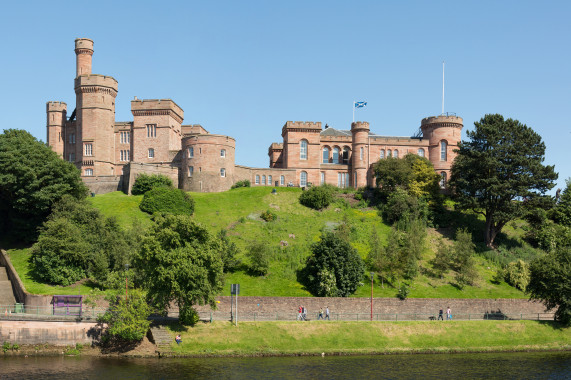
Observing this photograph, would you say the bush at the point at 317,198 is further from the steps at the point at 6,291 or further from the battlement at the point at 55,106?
→ the battlement at the point at 55,106

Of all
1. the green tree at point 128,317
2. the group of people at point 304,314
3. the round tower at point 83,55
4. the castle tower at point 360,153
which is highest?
the round tower at point 83,55

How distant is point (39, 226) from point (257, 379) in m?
35.7

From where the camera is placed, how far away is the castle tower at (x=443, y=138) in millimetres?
90438

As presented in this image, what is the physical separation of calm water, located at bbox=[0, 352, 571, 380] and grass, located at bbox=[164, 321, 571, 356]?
1384 mm

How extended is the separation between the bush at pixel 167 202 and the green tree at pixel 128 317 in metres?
27.3

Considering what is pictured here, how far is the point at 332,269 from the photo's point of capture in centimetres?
5556

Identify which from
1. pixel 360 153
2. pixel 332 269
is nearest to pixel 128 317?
pixel 332 269

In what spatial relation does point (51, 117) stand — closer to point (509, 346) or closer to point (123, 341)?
point (123, 341)

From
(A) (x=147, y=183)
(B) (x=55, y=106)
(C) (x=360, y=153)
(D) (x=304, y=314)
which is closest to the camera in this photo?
(D) (x=304, y=314)

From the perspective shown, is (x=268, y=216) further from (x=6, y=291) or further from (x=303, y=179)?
(x=6, y=291)

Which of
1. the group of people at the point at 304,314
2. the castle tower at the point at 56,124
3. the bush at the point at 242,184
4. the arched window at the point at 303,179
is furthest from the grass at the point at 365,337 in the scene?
the castle tower at the point at 56,124

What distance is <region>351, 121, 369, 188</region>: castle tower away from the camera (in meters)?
89.4

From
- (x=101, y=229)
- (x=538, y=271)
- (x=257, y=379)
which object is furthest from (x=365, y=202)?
(x=257, y=379)

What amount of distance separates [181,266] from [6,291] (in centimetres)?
1987
